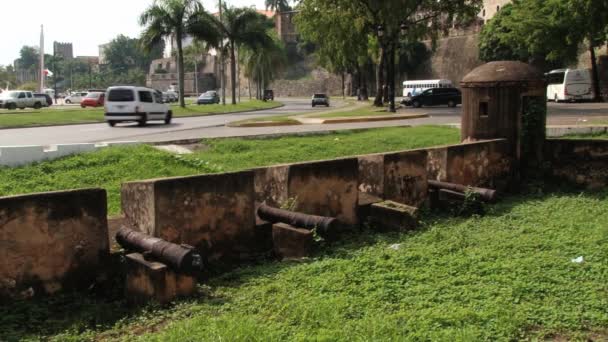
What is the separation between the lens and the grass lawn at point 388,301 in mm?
3875

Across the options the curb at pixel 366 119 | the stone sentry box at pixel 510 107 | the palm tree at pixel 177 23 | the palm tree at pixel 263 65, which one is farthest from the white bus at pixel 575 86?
the stone sentry box at pixel 510 107

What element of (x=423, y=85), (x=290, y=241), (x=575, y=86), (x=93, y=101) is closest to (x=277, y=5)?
(x=423, y=85)

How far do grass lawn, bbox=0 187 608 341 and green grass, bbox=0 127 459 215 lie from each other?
385 cm

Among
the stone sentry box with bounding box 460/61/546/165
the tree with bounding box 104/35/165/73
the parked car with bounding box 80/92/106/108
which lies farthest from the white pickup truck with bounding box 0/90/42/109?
the tree with bounding box 104/35/165/73

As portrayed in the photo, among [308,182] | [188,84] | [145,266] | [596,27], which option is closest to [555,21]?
[596,27]

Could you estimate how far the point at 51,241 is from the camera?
491cm

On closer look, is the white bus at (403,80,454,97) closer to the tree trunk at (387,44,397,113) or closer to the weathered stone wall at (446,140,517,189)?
the tree trunk at (387,44,397,113)

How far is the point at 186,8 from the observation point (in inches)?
1334

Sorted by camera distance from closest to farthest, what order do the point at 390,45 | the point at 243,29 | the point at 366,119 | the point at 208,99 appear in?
the point at 366,119, the point at 390,45, the point at 243,29, the point at 208,99

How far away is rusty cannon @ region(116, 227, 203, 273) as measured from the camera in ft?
14.8

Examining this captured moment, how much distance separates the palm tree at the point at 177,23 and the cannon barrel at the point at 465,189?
27848mm

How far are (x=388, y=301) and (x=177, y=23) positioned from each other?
31.6 meters

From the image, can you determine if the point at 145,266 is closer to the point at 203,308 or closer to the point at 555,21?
the point at 203,308

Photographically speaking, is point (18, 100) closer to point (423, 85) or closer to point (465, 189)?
point (423, 85)
